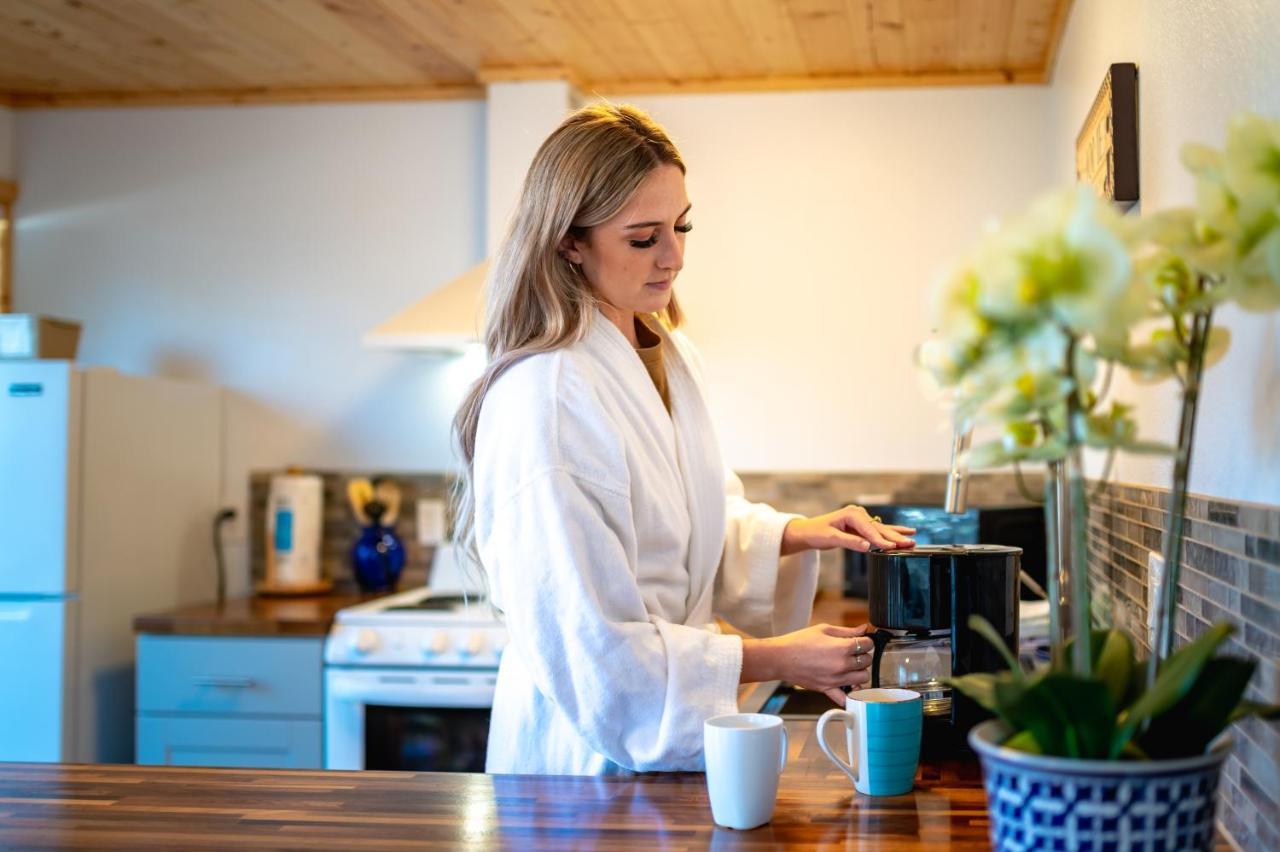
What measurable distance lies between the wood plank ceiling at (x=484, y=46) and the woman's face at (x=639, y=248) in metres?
1.43

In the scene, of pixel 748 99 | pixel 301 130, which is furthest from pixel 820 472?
pixel 301 130

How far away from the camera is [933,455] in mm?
3568

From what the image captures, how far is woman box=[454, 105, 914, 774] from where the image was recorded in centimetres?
149

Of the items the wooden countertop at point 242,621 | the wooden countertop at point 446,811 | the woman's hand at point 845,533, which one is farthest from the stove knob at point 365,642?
the wooden countertop at point 446,811

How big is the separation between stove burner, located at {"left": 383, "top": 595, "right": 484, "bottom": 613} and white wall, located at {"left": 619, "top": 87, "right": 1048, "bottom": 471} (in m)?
0.88

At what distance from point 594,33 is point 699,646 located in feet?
7.16

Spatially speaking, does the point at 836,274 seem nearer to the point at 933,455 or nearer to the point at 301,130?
the point at 933,455

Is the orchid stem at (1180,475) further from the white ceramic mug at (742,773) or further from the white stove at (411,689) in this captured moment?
the white stove at (411,689)

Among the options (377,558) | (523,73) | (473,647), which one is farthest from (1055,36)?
(377,558)

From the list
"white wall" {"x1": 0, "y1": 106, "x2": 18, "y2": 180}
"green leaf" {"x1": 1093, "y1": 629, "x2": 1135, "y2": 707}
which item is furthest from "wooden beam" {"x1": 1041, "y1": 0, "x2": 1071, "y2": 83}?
"white wall" {"x1": 0, "y1": 106, "x2": 18, "y2": 180}

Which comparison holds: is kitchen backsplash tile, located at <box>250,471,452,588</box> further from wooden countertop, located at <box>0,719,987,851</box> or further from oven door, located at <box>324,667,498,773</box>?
wooden countertop, located at <box>0,719,987,851</box>

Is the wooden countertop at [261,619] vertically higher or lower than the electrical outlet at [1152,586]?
lower

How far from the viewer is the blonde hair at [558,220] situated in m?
1.71

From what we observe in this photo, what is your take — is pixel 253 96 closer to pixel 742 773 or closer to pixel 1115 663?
pixel 742 773
